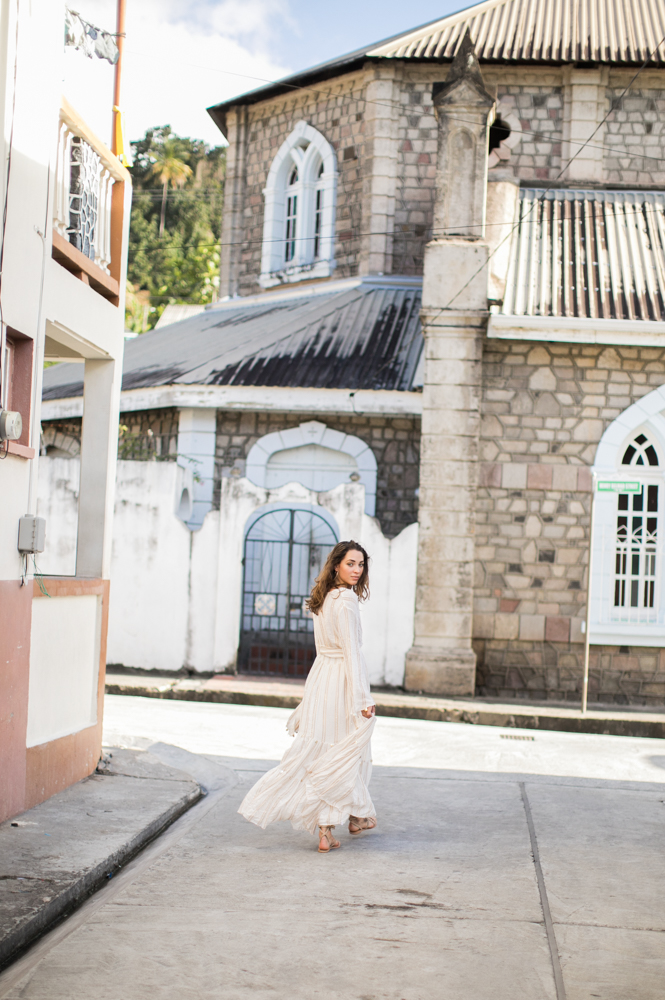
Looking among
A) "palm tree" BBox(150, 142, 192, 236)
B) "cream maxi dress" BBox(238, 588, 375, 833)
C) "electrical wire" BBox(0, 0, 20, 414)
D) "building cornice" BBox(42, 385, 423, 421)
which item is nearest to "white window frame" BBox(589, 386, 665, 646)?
"building cornice" BBox(42, 385, 423, 421)

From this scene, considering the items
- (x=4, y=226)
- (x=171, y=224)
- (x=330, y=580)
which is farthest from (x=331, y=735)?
(x=171, y=224)

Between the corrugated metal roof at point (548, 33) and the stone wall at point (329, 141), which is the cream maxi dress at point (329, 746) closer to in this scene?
the stone wall at point (329, 141)

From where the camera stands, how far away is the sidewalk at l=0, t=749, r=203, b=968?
4.61 metres

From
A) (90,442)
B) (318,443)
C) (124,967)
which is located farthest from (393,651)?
(124,967)

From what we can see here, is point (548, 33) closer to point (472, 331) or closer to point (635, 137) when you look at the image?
point (635, 137)

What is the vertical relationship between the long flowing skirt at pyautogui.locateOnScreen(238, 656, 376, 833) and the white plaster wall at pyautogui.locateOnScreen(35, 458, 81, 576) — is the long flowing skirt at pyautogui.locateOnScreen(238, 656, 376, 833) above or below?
below

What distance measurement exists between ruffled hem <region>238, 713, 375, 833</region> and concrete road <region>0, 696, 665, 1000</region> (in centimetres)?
20

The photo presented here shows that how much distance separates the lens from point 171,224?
48.6 m

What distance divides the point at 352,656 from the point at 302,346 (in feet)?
33.8

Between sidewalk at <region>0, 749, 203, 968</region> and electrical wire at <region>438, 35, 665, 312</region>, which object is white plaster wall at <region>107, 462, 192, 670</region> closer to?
electrical wire at <region>438, 35, 665, 312</region>

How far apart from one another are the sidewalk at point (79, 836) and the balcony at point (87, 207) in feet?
11.7

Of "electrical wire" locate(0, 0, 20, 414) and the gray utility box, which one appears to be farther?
the gray utility box

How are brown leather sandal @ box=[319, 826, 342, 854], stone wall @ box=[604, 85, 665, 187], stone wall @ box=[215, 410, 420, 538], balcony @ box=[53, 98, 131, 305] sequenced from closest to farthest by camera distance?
brown leather sandal @ box=[319, 826, 342, 854]
balcony @ box=[53, 98, 131, 305]
stone wall @ box=[215, 410, 420, 538]
stone wall @ box=[604, 85, 665, 187]

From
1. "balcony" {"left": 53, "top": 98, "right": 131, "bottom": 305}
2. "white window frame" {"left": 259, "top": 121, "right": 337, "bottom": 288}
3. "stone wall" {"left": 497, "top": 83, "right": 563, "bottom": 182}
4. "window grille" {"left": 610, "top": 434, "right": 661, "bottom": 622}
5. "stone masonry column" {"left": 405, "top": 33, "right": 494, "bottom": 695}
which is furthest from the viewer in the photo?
"white window frame" {"left": 259, "top": 121, "right": 337, "bottom": 288}
